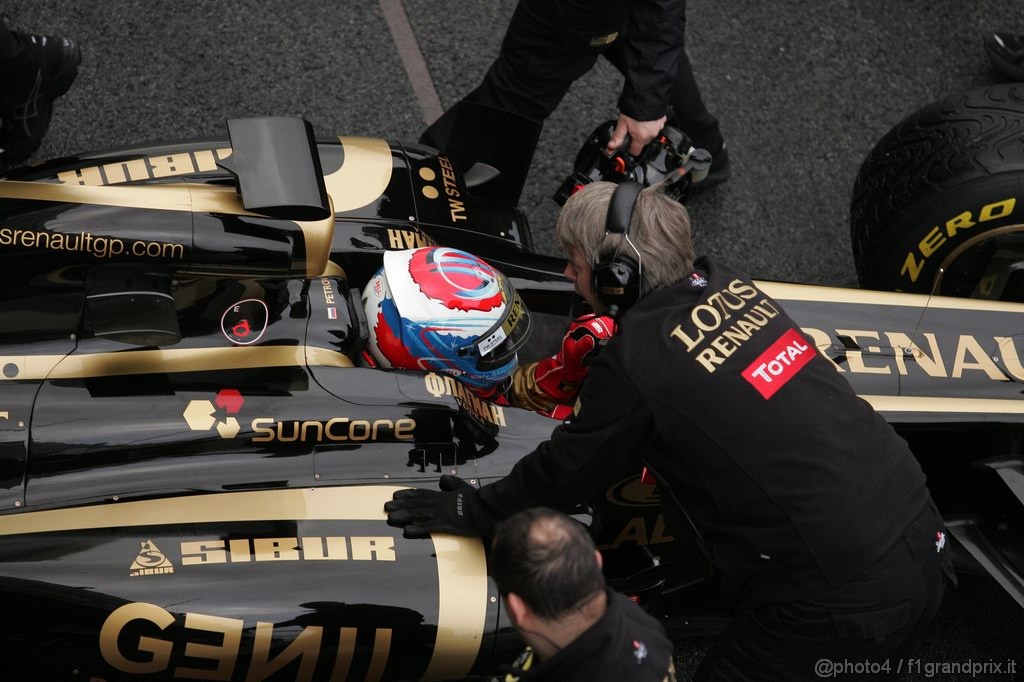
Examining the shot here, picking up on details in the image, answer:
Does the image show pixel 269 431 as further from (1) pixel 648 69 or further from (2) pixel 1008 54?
(2) pixel 1008 54

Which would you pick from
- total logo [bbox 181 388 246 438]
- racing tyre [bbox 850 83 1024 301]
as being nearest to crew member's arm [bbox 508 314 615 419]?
total logo [bbox 181 388 246 438]

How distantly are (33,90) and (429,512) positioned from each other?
2498 millimetres

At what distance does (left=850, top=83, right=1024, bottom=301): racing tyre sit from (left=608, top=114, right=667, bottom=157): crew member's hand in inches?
28.3

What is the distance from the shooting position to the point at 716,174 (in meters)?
4.15

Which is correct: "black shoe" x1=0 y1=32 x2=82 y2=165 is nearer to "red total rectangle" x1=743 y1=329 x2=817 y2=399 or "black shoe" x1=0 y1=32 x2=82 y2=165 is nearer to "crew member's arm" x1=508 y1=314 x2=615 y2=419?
"crew member's arm" x1=508 y1=314 x2=615 y2=419

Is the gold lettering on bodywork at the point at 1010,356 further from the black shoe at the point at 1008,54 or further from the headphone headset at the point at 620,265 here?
the black shoe at the point at 1008,54

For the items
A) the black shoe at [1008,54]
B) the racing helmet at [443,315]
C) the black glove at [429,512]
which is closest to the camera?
the black glove at [429,512]

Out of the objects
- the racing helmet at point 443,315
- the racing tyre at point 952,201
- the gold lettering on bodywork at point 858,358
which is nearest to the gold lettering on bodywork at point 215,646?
the racing helmet at point 443,315

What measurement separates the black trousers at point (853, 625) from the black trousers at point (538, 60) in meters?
1.77

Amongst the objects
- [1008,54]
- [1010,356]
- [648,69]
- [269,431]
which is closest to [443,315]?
[269,431]

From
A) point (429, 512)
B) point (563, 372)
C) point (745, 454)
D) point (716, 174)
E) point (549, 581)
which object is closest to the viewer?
point (549, 581)

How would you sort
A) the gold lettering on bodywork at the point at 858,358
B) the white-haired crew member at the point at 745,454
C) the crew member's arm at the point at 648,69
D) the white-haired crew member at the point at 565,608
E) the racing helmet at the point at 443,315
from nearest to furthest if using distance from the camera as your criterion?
the white-haired crew member at the point at 565,608
the white-haired crew member at the point at 745,454
the racing helmet at the point at 443,315
the gold lettering on bodywork at the point at 858,358
the crew member's arm at the point at 648,69

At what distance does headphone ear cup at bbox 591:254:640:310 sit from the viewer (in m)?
1.90

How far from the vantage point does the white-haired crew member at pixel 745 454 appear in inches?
72.0
